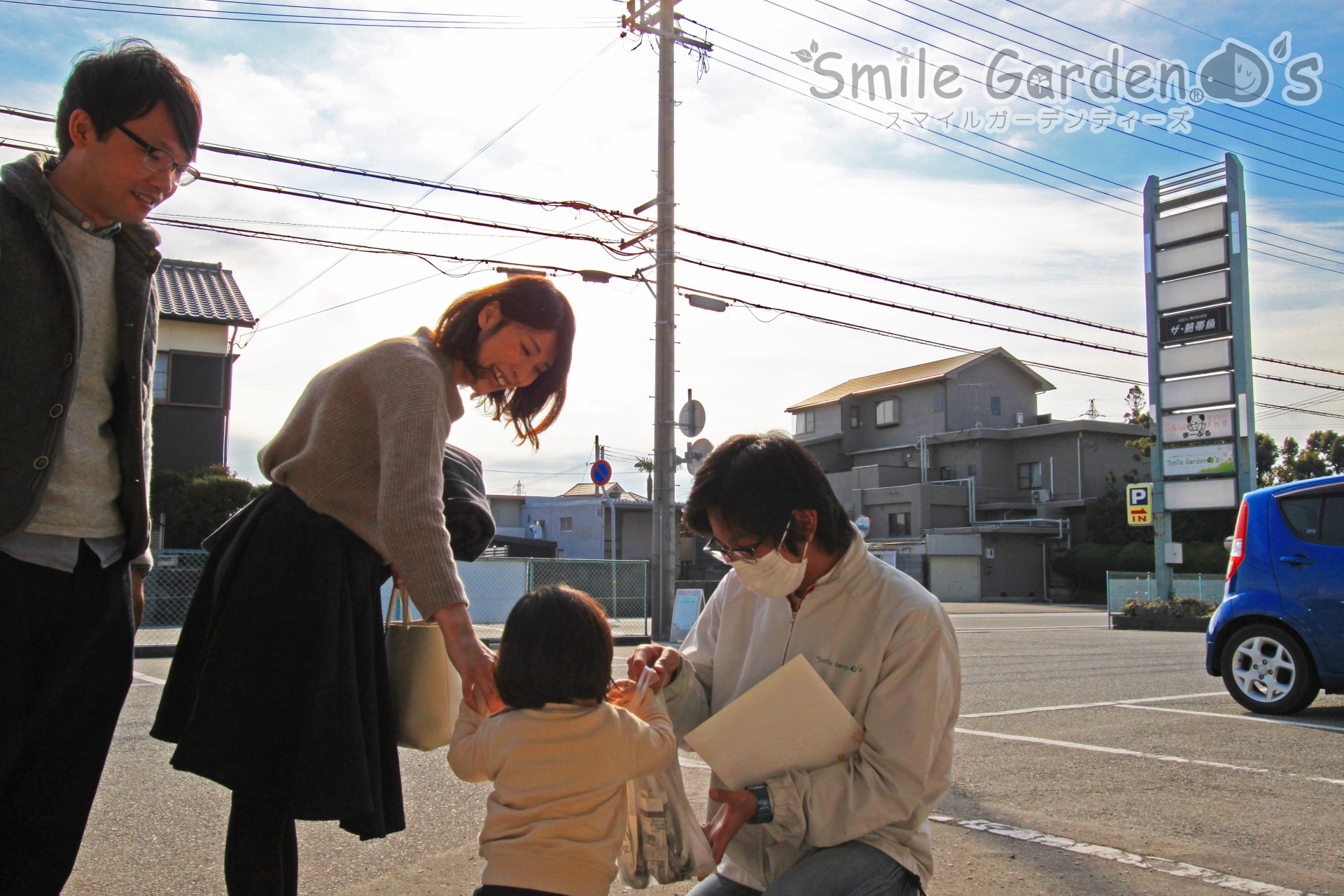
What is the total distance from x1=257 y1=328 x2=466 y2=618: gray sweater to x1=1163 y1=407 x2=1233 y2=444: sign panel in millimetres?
23685

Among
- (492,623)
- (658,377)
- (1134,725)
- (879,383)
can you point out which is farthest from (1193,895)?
(879,383)

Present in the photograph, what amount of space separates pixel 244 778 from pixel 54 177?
133 centimetres

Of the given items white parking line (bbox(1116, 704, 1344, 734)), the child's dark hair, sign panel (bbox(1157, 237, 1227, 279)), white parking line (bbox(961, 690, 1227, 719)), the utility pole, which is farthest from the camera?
sign panel (bbox(1157, 237, 1227, 279))

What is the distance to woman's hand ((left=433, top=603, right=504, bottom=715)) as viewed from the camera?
79.3 inches

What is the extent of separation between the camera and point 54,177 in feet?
6.98

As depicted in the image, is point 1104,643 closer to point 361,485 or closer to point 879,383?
point 361,485

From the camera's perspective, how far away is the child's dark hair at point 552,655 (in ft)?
6.85

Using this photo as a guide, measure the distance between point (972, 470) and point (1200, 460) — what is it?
21.8m

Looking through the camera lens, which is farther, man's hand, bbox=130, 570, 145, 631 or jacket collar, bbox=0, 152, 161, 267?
man's hand, bbox=130, 570, 145, 631

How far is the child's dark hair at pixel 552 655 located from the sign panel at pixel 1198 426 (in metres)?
23.6

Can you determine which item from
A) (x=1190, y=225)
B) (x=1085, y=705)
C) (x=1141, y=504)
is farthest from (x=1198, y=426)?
(x=1085, y=705)

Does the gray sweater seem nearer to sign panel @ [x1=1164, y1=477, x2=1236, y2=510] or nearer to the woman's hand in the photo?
the woman's hand

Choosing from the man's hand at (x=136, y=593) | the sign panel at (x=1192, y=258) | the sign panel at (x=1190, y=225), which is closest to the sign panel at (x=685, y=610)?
the man's hand at (x=136, y=593)

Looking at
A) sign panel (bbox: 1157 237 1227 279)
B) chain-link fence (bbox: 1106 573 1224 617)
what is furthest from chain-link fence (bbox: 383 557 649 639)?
sign panel (bbox: 1157 237 1227 279)
